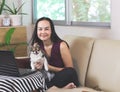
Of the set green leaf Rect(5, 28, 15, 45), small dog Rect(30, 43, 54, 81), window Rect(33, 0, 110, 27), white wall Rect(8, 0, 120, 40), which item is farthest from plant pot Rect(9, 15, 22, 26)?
small dog Rect(30, 43, 54, 81)

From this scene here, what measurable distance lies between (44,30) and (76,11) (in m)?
1.09

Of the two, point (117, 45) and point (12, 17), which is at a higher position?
point (12, 17)

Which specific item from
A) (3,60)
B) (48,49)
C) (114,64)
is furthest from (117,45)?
(3,60)

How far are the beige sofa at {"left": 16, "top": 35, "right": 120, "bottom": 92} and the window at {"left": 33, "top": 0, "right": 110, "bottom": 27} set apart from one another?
55 cm

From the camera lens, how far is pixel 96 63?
2.49 m

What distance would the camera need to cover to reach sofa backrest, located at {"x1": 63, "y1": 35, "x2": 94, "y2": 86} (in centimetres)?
260

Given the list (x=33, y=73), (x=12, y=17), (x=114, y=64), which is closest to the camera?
(x=33, y=73)

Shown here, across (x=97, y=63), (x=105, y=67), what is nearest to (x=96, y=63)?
(x=97, y=63)

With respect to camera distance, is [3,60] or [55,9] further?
[55,9]

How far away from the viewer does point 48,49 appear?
271 centimetres

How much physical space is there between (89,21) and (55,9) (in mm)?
830

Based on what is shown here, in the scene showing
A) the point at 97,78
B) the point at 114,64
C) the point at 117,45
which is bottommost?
the point at 97,78

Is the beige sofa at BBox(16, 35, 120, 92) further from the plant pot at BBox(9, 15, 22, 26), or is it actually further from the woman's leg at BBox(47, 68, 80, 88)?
the plant pot at BBox(9, 15, 22, 26)

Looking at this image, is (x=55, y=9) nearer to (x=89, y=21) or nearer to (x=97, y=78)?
(x=89, y=21)
